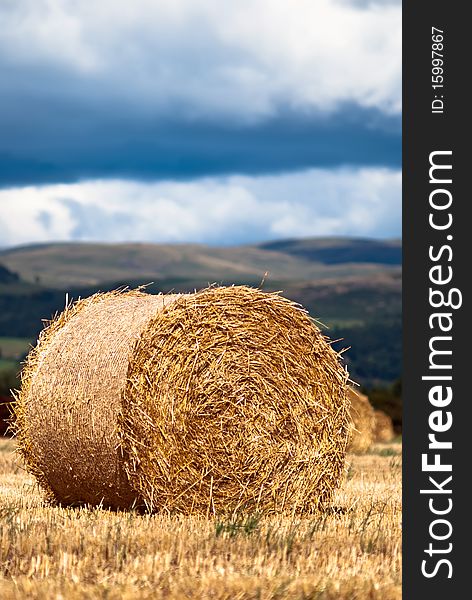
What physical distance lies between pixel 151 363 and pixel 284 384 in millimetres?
1417

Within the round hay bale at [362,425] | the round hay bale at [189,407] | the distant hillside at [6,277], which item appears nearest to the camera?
the round hay bale at [189,407]

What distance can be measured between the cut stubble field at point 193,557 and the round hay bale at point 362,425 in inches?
403

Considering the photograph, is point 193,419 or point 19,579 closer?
point 19,579

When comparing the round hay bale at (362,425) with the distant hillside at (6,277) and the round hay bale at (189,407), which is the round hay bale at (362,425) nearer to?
the round hay bale at (189,407)

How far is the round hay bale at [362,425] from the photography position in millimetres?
19750

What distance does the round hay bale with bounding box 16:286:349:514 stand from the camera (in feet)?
30.4

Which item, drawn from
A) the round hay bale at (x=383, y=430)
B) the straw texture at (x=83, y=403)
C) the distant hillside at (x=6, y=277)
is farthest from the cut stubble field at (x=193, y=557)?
the distant hillside at (x=6, y=277)

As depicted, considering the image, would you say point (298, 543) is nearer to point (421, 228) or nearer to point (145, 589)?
point (145, 589)

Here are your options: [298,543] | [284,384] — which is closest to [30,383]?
[284,384]

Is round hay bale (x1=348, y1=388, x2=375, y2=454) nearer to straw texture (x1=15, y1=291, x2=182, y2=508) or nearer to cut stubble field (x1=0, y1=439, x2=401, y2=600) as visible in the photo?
straw texture (x1=15, y1=291, x2=182, y2=508)

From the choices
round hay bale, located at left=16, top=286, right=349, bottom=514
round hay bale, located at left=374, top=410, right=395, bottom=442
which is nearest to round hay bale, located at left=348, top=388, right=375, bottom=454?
round hay bale, located at left=374, top=410, right=395, bottom=442

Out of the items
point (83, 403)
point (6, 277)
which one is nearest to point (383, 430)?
point (83, 403)

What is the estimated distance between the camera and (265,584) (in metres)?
6.46

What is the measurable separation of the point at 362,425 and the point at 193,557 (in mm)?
13308
